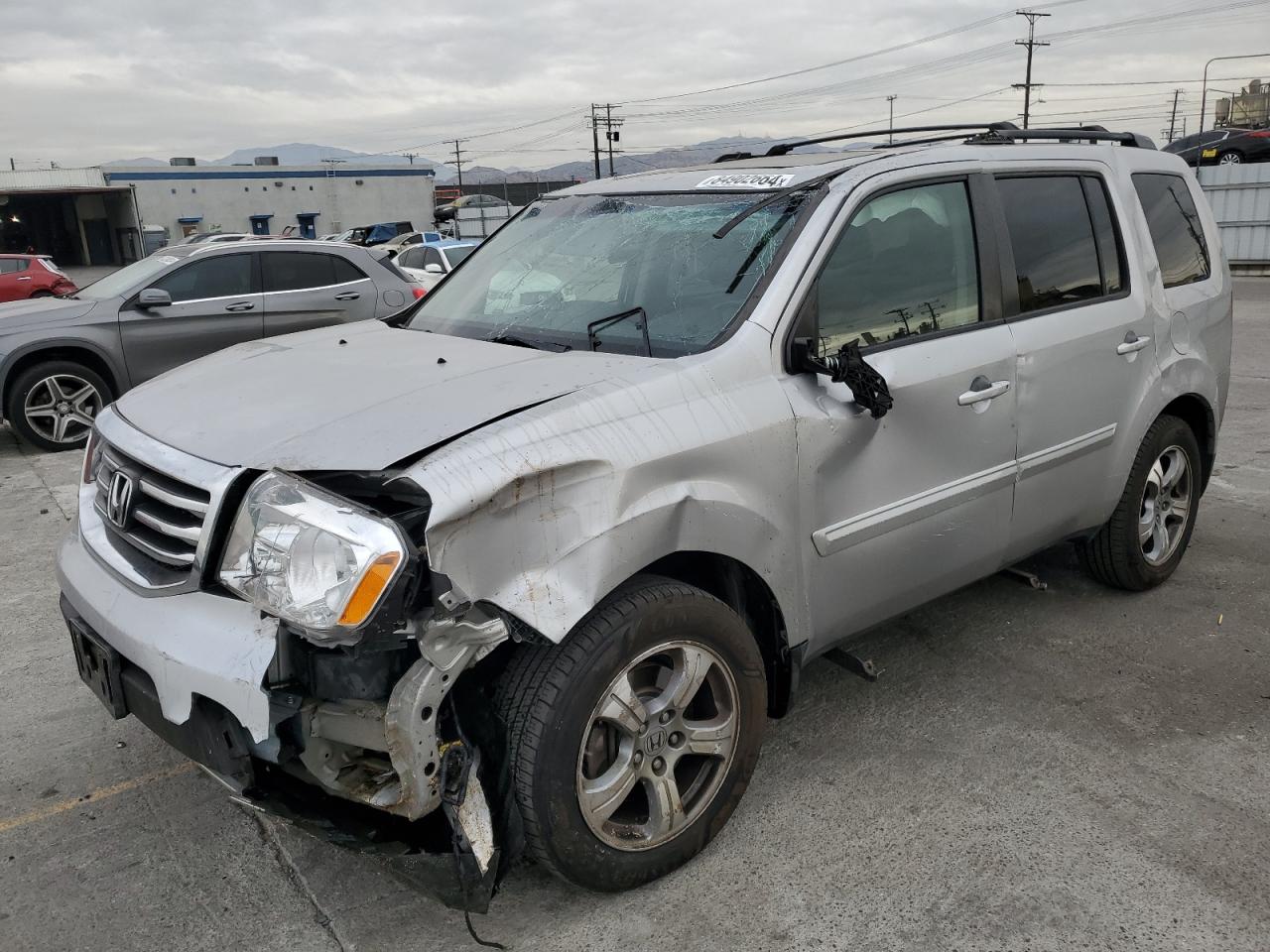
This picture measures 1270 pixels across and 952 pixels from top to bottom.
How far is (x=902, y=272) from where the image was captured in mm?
3248

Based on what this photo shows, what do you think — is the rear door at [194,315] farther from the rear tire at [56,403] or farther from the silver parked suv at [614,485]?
the silver parked suv at [614,485]

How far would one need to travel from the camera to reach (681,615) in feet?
8.37

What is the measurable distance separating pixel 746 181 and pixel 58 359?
7.06 metres

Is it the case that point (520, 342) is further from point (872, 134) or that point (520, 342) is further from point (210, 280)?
point (210, 280)

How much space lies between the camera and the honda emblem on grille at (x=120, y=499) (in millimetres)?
2688

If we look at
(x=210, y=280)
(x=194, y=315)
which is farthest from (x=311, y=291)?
(x=194, y=315)

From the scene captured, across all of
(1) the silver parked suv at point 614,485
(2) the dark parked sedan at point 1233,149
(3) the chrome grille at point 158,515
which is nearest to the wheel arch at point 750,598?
(1) the silver parked suv at point 614,485

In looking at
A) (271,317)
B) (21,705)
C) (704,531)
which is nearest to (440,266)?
(271,317)

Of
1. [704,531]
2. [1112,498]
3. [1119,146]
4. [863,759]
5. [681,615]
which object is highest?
[1119,146]

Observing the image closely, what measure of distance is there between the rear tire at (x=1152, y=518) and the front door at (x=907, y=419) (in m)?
1.01

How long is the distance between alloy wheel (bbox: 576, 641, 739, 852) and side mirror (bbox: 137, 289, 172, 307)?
23.8ft

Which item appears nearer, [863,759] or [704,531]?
[704,531]

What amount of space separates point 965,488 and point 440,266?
4371mm

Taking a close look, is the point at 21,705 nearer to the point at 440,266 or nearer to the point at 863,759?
the point at 863,759
